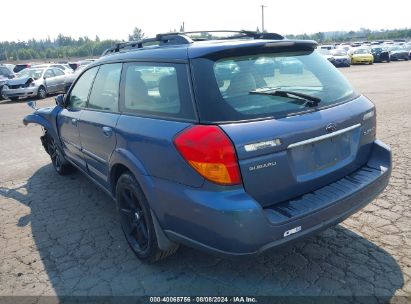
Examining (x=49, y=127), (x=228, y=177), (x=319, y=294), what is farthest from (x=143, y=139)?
(x=49, y=127)

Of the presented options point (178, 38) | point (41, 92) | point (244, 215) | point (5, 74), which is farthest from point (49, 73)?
A: point (244, 215)

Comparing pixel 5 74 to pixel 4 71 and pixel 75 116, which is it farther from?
pixel 75 116

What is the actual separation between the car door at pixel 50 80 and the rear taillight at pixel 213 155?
17636mm

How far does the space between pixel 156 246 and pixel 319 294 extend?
1.27 meters

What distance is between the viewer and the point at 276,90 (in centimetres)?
280

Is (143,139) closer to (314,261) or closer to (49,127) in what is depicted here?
(314,261)

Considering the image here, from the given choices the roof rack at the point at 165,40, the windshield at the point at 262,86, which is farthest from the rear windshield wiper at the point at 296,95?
the roof rack at the point at 165,40

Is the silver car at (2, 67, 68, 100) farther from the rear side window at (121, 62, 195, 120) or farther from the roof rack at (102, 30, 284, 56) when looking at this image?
the rear side window at (121, 62, 195, 120)

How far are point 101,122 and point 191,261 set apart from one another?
1.54 meters

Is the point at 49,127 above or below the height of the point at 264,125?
below

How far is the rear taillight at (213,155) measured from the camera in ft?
7.64

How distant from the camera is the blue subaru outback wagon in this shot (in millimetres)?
2377

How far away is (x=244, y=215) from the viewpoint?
2.32 metres

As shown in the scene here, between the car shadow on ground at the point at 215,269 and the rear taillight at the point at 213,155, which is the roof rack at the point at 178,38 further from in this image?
the car shadow on ground at the point at 215,269
